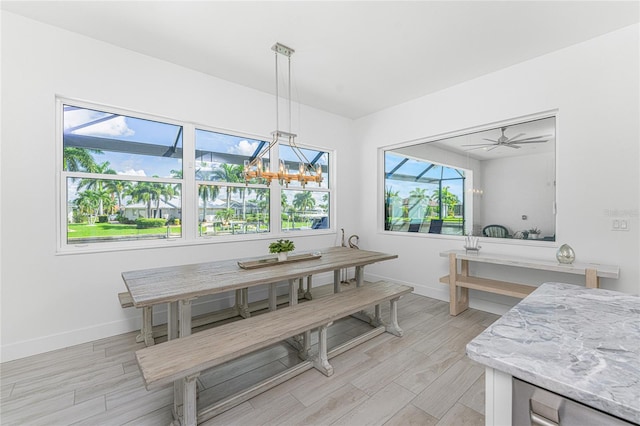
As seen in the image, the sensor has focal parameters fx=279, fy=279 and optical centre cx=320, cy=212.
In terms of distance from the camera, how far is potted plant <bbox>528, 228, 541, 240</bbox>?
123 inches

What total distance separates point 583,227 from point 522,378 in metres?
2.92

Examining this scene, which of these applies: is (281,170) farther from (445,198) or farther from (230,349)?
(445,198)

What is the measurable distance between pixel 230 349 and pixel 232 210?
7.55ft

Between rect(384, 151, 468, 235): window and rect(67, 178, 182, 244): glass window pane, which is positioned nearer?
rect(67, 178, 182, 244): glass window pane

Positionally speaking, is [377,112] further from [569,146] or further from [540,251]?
[540,251]

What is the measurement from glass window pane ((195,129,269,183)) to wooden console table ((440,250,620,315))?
2.81m

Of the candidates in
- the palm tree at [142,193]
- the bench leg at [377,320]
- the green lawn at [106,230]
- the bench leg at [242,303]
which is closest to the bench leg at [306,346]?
the bench leg at [377,320]

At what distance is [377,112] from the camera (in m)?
4.68

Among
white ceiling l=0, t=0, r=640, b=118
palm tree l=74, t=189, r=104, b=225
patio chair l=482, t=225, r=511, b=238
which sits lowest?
patio chair l=482, t=225, r=511, b=238

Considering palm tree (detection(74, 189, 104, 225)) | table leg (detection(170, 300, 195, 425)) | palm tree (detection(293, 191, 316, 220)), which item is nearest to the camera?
table leg (detection(170, 300, 195, 425))

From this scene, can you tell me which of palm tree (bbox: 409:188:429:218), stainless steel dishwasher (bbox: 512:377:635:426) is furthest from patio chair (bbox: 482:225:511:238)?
stainless steel dishwasher (bbox: 512:377:635:426)

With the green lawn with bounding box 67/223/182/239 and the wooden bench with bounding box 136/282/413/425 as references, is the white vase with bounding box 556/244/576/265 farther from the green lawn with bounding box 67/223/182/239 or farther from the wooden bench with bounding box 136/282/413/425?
the green lawn with bounding box 67/223/182/239

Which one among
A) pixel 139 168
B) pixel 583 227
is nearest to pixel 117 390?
pixel 139 168

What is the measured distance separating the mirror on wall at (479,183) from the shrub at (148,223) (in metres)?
3.37
